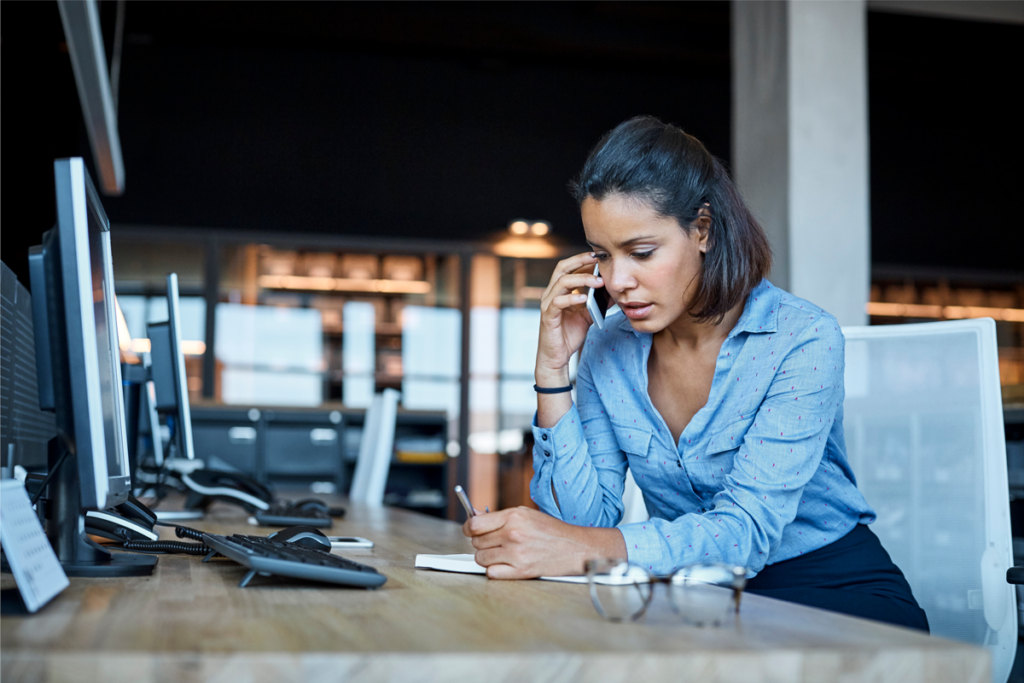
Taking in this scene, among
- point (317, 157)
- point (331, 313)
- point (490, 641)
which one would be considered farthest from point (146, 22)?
point (490, 641)

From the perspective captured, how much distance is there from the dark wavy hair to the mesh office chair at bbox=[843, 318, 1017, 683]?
0.49 m

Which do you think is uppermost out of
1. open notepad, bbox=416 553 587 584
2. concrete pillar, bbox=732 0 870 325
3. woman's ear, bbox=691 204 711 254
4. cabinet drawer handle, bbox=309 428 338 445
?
concrete pillar, bbox=732 0 870 325

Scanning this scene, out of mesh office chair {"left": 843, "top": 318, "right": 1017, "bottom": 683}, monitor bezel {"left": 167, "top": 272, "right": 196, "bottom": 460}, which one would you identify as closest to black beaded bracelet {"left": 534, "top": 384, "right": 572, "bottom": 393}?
mesh office chair {"left": 843, "top": 318, "right": 1017, "bottom": 683}

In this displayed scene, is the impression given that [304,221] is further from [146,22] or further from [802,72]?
[802,72]

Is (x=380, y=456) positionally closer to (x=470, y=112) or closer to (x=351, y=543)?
(x=351, y=543)

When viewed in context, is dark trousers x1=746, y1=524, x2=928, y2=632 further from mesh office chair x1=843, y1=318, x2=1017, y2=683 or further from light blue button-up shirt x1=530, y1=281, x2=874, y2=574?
mesh office chair x1=843, y1=318, x2=1017, y2=683

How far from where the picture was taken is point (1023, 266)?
25.6 feet

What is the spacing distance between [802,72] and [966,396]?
2583mm

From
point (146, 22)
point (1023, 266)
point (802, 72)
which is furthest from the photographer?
point (1023, 266)

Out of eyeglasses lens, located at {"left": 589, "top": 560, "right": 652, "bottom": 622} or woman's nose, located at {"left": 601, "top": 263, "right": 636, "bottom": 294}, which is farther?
woman's nose, located at {"left": 601, "top": 263, "right": 636, "bottom": 294}

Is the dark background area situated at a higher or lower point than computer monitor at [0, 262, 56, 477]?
higher

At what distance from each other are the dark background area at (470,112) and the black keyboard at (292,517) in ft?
15.5

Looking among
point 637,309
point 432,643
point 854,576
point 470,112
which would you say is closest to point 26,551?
point 432,643

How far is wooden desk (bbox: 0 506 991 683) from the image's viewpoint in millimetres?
657
